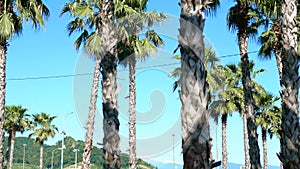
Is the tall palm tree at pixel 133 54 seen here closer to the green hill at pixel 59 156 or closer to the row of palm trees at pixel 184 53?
the row of palm trees at pixel 184 53

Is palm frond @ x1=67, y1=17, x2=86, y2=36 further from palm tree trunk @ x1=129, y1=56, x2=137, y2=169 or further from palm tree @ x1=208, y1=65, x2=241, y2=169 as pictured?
palm tree @ x1=208, y1=65, x2=241, y2=169

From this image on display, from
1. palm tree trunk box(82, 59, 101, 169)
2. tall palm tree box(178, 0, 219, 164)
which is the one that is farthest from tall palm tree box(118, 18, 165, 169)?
tall palm tree box(178, 0, 219, 164)

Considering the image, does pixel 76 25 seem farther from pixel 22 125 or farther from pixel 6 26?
pixel 22 125

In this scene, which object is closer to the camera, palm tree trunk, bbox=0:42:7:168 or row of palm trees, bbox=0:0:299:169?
row of palm trees, bbox=0:0:299:169

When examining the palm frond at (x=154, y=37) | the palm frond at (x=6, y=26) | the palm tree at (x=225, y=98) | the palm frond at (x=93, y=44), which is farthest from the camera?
the palm tree at (x=225, y=98)

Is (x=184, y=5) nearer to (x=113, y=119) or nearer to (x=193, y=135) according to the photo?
(x=193, y=135)

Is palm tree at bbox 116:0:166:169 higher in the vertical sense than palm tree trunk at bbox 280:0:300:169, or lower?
higher

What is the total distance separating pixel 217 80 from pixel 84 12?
13.1 metres

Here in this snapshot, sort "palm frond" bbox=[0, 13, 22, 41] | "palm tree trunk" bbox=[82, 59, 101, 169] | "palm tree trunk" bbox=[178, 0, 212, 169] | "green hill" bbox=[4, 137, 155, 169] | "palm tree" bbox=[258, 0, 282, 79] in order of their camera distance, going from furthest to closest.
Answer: "green hill" bbox=[4, 137, 155, 169]
"palm tree trunk" bbox=[82, 59, 101, 169]
"palm tree" bbox=[258, 0, 282, 79]
"palm frond" bbox=[0, 13, 22, 41]
"palm tree trunk" bbox=[178, 0, 212, 169]

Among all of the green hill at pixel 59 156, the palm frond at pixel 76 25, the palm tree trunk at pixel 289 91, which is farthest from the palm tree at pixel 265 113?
the green hill at pixel 59 156

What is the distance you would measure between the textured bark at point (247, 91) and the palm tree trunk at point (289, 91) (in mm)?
4828

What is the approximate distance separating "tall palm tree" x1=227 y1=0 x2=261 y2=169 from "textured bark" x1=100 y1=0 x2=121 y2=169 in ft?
22.9

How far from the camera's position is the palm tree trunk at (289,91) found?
8656 mm

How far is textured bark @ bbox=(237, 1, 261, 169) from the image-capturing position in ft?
45.7
